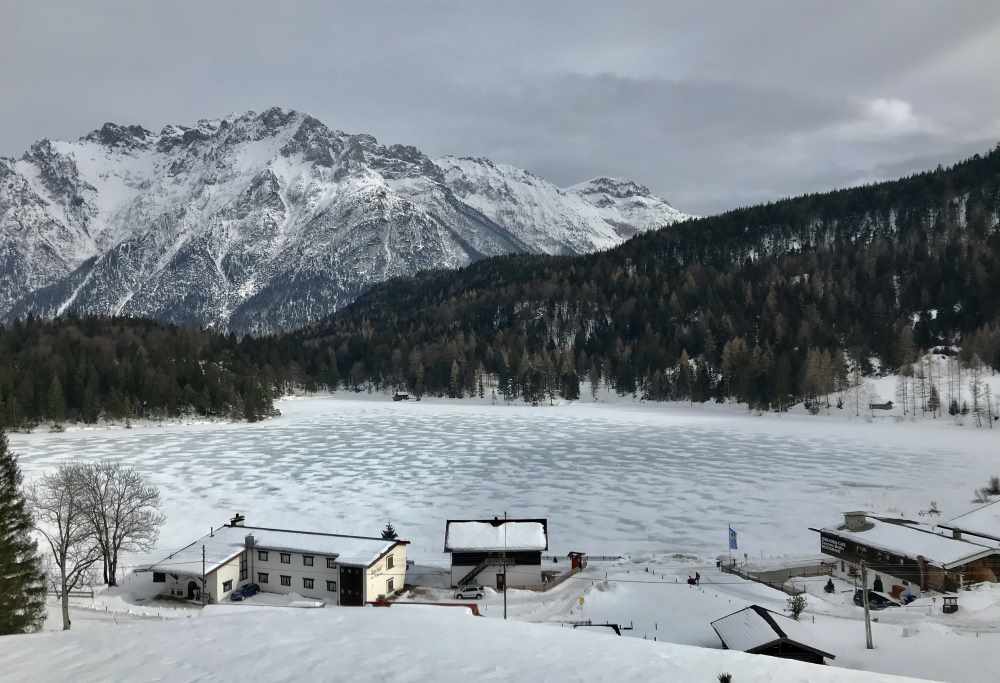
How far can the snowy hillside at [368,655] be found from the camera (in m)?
12.2

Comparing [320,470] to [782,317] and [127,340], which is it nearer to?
[127,340]

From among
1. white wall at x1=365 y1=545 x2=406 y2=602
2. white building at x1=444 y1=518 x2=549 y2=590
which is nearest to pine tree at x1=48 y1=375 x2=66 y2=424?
white wall at x1=365 y1=545 x2=406 y2=602

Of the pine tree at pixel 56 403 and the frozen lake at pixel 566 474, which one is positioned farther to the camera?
the pine tree at pixel 56 403

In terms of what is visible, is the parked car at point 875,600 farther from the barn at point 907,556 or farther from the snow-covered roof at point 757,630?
the snow-covered roof at point 757,630

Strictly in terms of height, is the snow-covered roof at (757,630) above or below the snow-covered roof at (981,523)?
below

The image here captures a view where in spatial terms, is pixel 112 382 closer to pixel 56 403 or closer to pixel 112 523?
pixel 56 403

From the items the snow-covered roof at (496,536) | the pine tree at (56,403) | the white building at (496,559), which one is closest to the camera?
the white building at (496,559)

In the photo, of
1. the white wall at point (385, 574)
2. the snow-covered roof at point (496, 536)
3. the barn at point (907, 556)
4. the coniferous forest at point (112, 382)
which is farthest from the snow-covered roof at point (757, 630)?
the coniferous forest at point (112, 382)

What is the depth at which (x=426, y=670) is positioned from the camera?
12.2 metres

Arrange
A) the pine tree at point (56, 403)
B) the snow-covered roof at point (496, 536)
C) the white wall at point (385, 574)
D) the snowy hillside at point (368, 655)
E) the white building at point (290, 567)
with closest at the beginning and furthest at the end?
the snowy hillside at point (368, 655)
the white wall at point (385, 574)
the white building at point (290, 567)
the snow-covered roof at point (496, 536)
the pine tree at point (56, 403)

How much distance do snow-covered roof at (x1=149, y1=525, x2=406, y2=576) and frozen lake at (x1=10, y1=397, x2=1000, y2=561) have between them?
6734mm

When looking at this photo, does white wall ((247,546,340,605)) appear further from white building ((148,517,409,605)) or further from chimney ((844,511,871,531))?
chimney ((844,511,871,531))

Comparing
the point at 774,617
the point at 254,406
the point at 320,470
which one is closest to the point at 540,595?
the point at 774,617

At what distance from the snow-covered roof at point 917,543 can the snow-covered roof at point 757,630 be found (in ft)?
44.5
